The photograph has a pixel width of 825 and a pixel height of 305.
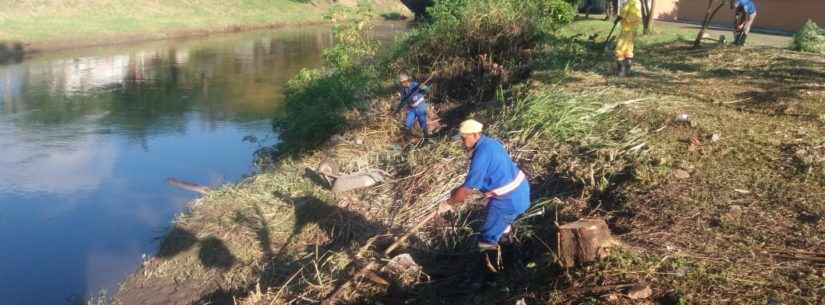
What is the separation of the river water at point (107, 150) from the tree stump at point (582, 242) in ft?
21.7

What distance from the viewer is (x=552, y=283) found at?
4.64 meters

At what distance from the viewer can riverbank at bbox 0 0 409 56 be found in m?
29.1

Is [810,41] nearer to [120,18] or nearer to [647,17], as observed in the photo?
[647,17]

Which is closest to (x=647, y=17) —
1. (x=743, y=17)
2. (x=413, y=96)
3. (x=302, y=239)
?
(x=743, y=17)

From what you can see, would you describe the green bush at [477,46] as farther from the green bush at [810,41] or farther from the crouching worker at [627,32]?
the green bush at [810,41]

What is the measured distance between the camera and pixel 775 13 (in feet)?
75.6

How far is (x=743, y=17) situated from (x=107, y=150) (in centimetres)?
1323

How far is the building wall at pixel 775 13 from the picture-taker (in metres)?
21.5

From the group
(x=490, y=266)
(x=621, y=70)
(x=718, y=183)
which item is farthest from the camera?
(x=621, y=70)

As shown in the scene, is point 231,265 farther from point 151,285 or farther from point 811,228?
point 811,228

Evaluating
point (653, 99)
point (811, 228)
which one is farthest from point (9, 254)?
point (811, 228)

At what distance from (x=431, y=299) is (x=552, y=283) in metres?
1.15

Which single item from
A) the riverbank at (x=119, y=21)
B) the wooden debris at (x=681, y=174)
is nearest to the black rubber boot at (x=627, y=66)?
the wooden debris at (x=681, y=174)

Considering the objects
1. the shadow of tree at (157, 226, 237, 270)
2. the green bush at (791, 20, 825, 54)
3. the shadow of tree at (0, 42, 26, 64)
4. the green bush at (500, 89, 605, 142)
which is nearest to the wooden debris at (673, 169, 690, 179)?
the green bush at (500, 89, 605, 142)
